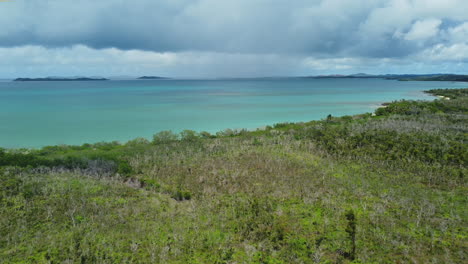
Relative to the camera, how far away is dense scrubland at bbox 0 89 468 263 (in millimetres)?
8047

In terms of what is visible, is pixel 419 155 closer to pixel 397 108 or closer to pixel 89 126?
pixel 397 108

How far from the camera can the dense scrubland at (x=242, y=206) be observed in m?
8.05

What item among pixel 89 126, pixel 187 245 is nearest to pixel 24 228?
pixel 187 245

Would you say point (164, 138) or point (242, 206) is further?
point (164, 138)

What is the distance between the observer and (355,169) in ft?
49.1

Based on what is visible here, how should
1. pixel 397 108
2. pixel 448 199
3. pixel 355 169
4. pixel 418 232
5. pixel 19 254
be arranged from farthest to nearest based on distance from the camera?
1. pixel 397 108
2. pixel 355 169
3. pixel 448 199
4. pixel 418 232
5. pixel 19 254

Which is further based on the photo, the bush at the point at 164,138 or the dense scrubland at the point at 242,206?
the bush at the point at 164,138

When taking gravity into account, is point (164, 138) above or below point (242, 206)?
above

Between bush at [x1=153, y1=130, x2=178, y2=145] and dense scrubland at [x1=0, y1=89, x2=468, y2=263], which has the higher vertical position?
bush at [x1=153, y1=130, x2=178, y2=145]

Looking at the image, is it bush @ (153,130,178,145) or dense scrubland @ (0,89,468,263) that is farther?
bush @ (153,130,178,145)

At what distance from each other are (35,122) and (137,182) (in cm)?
3739

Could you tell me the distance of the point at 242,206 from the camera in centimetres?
1060

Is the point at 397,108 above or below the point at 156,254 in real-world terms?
above

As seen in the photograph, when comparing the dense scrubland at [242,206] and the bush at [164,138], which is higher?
the bush at [164,138]
